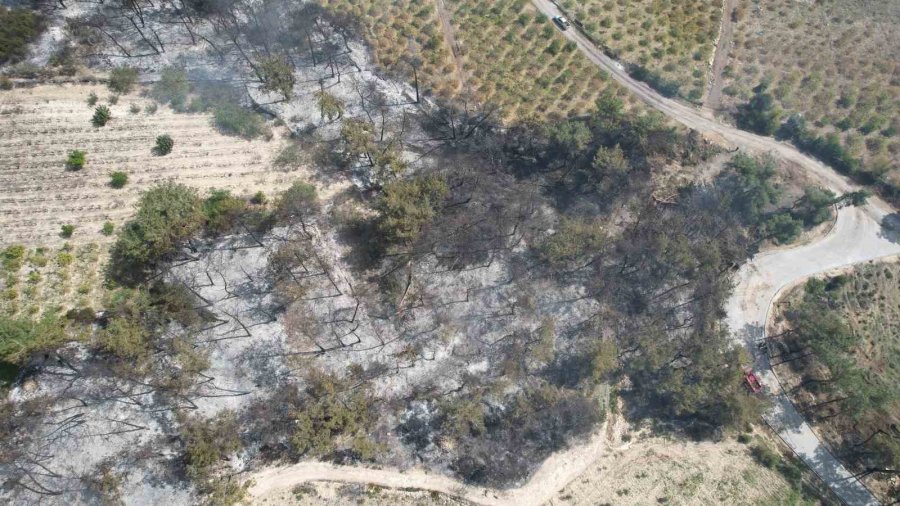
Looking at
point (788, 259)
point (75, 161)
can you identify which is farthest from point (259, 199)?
point (788, 259)

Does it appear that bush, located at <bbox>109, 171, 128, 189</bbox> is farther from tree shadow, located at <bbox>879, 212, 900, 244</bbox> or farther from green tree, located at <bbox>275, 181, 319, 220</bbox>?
tree shadow, located at <bbox>879, 212, 900, 244</bbox>

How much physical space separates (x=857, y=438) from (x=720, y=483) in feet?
64.2

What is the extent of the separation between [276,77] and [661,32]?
63.6 meters

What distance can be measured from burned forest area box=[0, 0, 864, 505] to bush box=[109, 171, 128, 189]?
3.28m

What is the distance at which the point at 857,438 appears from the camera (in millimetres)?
61625

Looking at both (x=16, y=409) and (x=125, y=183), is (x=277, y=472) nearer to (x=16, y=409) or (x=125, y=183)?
(x=16, y=409)

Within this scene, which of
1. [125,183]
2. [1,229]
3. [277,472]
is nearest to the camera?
[277,472]

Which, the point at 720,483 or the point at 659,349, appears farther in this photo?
the point at 659,349

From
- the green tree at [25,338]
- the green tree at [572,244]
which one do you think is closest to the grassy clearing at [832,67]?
the green tree at [572,244]

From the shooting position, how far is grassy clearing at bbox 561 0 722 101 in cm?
8362

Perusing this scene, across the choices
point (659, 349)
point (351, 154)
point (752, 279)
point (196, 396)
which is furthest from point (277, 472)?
point (752, 279)

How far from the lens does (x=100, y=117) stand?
2766 inches

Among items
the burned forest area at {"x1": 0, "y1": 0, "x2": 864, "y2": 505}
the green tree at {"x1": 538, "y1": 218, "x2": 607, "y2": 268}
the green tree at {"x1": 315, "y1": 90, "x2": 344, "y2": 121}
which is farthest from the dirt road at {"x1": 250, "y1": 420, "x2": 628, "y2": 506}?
the green tree at {"x1": 315, "y1": 90, "x2": 344, "y2": 121}

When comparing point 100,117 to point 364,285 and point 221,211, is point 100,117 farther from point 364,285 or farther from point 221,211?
point 364,285
